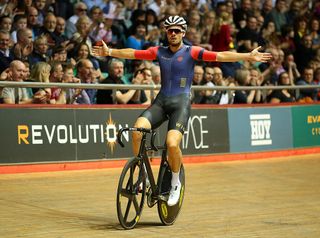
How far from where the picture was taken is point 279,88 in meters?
15.9

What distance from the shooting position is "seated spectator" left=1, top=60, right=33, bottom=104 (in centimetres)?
1218

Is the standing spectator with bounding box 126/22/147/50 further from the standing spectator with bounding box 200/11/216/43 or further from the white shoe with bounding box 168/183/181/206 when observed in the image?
the white shoe with bounding box 168/183/181/206

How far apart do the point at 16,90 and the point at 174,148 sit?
452cm

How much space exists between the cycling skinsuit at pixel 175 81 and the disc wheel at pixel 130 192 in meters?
0.64

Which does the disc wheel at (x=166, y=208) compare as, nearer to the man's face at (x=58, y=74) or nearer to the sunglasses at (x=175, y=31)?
the sunglasses at (x=175, y=31)

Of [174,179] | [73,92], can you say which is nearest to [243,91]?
[73,92]

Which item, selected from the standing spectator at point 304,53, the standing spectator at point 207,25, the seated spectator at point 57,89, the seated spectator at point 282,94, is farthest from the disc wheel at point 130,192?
the standing spectator at point 304,53

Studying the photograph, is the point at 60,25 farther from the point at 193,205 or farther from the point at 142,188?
the point at 142,188

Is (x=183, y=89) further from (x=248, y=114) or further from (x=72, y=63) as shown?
(x=248, y=114)

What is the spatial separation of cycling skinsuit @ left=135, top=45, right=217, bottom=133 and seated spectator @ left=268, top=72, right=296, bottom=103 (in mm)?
7615

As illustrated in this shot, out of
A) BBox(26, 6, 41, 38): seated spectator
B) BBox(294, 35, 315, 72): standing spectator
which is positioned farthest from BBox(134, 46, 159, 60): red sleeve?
BBox(294, 35, 315, 72): standing spectator

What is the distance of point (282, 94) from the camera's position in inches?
647

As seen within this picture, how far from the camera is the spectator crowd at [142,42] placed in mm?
13148

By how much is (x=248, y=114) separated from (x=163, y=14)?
317 centimetres
